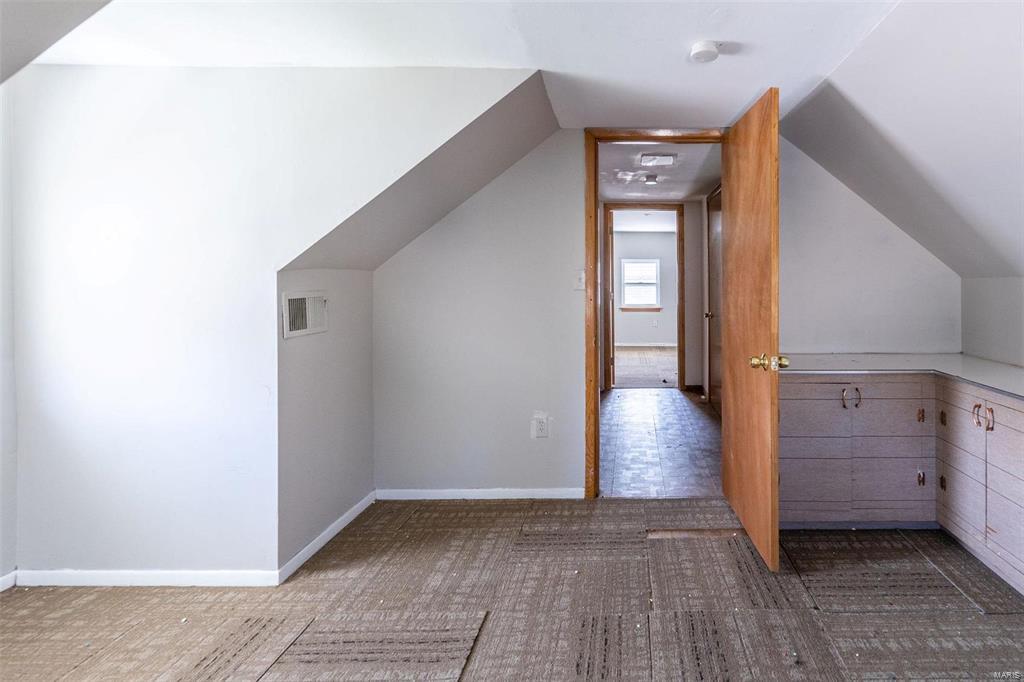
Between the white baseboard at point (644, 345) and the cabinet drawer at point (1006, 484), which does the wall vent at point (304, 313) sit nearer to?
the cabinet drawer at point (1006, 484)

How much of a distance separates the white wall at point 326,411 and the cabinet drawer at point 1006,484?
282cm

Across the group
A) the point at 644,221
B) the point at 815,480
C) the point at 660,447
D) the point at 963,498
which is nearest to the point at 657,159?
the point at 660,447

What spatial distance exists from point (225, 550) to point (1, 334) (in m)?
1.23

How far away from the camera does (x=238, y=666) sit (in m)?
2.06

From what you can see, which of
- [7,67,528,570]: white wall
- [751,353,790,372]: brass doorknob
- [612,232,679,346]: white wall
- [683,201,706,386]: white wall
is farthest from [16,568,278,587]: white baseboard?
[612,232,679,346]: white wall

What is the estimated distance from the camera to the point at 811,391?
3.12 metres

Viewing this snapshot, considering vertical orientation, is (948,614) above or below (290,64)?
below

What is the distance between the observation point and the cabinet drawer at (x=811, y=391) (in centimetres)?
Result: 309

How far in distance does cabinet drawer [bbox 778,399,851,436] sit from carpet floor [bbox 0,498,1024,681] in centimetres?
49

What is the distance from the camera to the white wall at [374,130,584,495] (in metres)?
3.64

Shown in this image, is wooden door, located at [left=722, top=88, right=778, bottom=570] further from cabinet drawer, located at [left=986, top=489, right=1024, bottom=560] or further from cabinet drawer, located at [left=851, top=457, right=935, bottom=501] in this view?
cabinet drawer, located at [left=986, top=489, right=1024, bottom=560]

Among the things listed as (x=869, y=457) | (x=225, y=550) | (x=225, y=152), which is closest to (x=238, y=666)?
(x=225, y=550)

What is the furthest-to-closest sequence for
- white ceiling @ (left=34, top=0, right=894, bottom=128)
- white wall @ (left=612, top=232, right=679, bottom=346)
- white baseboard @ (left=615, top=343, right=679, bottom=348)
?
white baseboard @ (left=615, top=343, right=679, bottom=348) → white wall @ (left=612, top=232, right=679, bottom=346) → white ceiling @ (left=34, top=0, right=894, bottom=128)

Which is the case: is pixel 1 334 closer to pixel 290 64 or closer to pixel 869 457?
pixel 290 64
